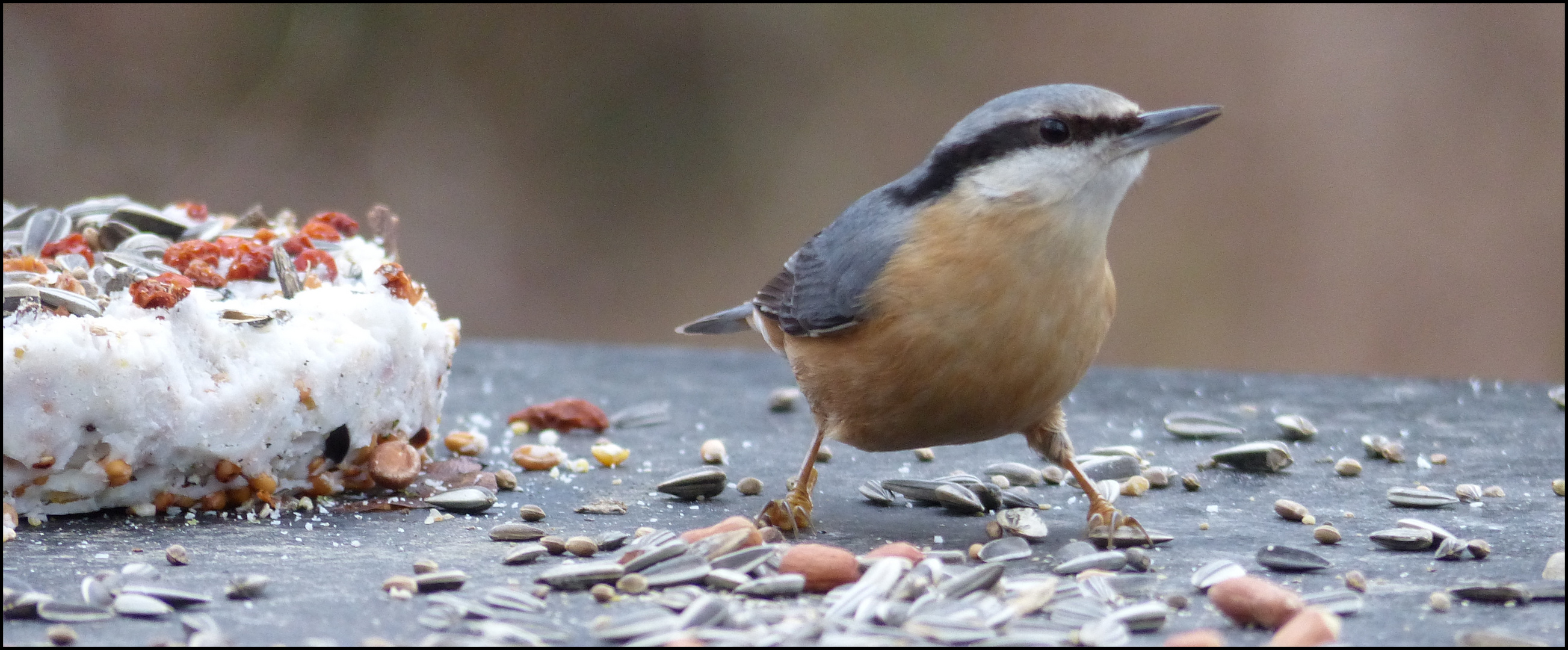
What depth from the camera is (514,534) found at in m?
2.84

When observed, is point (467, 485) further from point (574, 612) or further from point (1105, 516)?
point (1105, 516)

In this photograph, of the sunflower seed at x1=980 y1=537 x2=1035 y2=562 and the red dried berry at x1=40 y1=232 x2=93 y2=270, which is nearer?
the sunflower seed at x1=980 y1=537 x2=1035 y2=562

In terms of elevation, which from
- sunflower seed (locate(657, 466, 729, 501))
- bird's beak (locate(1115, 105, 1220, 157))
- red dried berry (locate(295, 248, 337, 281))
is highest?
bird's beak (locate(1115, 105, 1220, 157))

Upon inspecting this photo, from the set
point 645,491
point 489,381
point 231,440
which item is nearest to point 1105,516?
point 645,491

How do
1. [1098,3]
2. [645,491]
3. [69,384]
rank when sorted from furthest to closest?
[1098,3] → [645,491] → [69,384]

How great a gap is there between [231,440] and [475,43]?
6.35m

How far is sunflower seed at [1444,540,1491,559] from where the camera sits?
262 centimetres

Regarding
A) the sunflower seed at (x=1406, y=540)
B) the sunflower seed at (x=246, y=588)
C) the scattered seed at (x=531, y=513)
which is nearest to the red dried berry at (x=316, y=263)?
the scattered seed at (x=531, y=513)

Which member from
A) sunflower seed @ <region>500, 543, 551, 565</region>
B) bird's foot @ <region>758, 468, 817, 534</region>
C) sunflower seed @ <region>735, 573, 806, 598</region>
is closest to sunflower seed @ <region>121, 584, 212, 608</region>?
sunflower seed @ <region>500, 543, 551, 565</region>

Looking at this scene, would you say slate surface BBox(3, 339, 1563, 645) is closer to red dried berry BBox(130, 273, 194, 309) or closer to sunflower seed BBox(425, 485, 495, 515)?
sunflower seed BBox(425, 485, 495, 515)

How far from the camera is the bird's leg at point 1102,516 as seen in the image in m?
2.79

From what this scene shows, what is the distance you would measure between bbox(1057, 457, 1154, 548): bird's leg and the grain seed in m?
0.73

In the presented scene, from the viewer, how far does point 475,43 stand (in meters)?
8.93

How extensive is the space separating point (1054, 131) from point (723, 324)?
1426 mm
